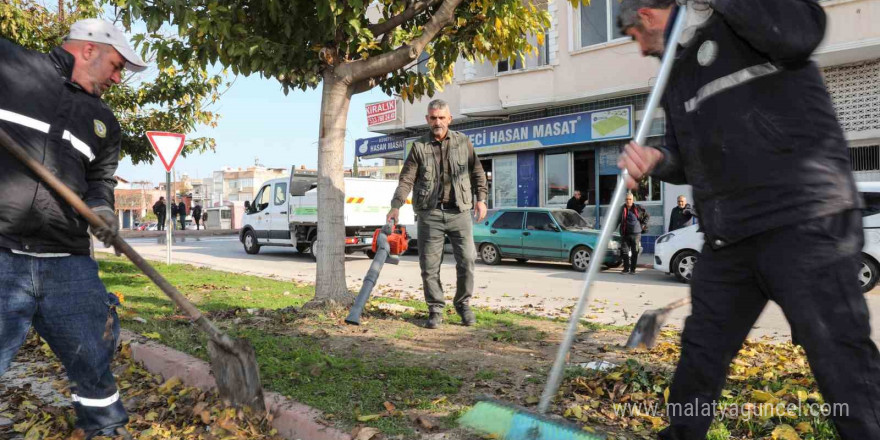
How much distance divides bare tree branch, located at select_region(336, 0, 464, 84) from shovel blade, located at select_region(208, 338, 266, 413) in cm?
332

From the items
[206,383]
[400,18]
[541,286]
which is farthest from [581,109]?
[206,383]

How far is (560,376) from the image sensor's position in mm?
2502

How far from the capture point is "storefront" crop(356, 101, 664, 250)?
1708 cm

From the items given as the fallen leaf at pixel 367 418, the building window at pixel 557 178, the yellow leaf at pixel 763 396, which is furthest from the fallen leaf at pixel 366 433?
the building window at pixel 557 178

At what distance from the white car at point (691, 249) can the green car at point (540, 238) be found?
161 cm

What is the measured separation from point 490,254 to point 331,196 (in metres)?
9.29

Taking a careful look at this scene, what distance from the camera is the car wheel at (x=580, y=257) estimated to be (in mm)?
13055

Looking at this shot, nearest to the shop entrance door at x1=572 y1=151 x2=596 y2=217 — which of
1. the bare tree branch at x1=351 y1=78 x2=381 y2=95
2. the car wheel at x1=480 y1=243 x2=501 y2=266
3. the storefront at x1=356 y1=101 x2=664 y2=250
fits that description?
the storefront at x1=356 y1=101 x2=664 y2=250

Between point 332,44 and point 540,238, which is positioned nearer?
point 332,44

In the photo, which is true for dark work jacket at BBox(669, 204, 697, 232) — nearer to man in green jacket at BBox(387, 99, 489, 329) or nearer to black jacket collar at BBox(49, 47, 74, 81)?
man in green jacket at BBox(387, 99, 489, 329)

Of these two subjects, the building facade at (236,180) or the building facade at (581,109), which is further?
the building facade at (236,180)

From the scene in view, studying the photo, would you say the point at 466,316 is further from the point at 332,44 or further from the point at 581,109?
the point at 581,109

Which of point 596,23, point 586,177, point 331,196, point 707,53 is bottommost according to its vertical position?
point 331,196

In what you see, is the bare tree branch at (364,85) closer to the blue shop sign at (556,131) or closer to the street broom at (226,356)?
the street broom at (226,356)
